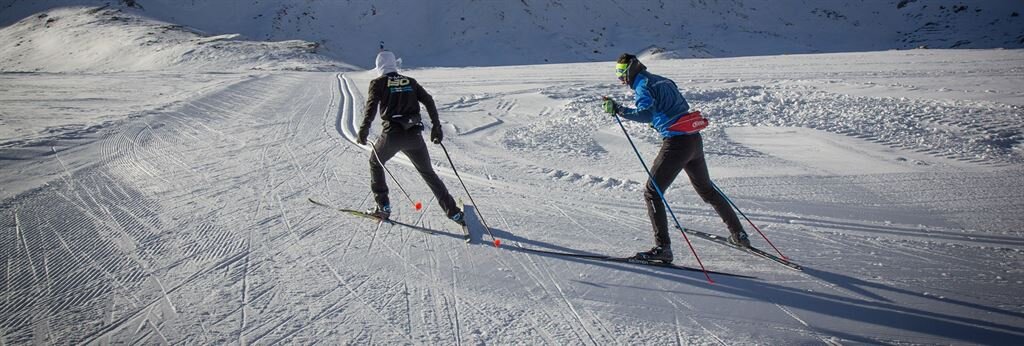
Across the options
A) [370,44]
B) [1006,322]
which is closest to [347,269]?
[1006,322]

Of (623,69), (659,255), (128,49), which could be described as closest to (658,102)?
(623,69)

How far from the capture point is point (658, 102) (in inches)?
148

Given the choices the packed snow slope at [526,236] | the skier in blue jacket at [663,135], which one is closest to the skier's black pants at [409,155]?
the packed snow slope at [526,236]

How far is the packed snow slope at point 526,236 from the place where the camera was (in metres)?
3.32

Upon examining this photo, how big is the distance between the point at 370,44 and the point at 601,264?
150ft

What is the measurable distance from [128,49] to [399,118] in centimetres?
4087

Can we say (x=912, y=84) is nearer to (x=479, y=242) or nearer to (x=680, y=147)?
(x=680, y=147)

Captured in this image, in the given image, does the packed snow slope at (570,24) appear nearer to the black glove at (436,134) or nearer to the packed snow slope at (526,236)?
the packed snow slope at (526,236)

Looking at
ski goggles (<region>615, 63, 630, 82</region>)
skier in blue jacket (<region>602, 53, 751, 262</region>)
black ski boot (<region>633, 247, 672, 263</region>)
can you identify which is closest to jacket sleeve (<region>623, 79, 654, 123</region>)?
skier in blue jacket (<region>602, 53, 751, 262</region>)

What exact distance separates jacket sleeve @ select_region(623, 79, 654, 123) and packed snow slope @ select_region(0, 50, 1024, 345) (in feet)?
4.26

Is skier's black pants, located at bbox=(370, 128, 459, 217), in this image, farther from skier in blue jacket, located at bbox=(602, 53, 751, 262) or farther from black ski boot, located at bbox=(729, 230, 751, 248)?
black ski boot, located at bbox=(729, 230, 751, 248)

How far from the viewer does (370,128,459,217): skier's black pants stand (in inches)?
183

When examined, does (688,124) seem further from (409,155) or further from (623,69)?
(409,155)

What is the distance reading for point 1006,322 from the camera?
320 cm
